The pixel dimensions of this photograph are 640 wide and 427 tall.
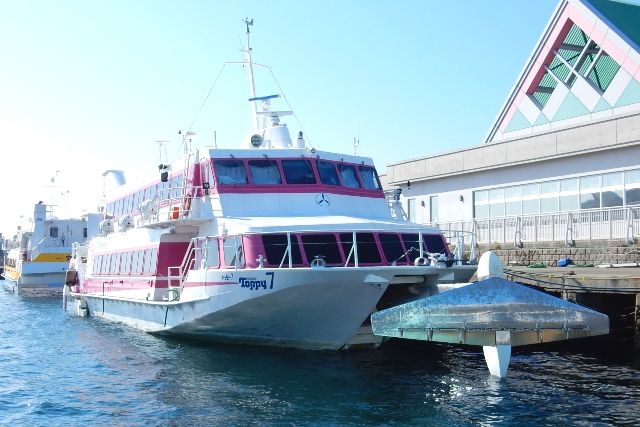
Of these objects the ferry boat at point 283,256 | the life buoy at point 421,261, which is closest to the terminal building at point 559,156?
the ferry boat at point 283,256

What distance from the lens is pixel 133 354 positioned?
17.9m

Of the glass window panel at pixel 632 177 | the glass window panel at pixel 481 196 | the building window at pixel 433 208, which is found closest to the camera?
the glass window panel at pixel 632 177

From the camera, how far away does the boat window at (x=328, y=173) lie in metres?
19.0

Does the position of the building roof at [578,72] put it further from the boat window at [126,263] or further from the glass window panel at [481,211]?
the boat window at [126,263]

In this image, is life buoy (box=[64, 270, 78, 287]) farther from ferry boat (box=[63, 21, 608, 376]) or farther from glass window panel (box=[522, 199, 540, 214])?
glass window panel (box=[522, 199, 540, 214])

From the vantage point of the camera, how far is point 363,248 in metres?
16.1

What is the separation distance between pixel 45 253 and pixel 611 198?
37407 mm

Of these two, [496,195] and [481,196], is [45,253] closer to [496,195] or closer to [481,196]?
[481,196]

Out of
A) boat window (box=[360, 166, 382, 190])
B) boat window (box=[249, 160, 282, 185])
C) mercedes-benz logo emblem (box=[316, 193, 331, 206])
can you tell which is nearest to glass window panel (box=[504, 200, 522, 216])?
boat window (box=[360, 166, 382, 190])

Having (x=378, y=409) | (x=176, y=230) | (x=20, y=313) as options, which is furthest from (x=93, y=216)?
(x=378, y=409)

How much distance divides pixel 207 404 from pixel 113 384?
121 inches

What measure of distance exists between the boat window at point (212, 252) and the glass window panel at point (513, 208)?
47.4ft

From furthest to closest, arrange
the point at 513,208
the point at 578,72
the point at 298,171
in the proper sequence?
the point at 578,72 < the point at 513,208 < the point at 298,171

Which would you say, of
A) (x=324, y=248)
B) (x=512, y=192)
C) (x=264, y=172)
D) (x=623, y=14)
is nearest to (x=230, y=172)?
(x=264, y=172)
